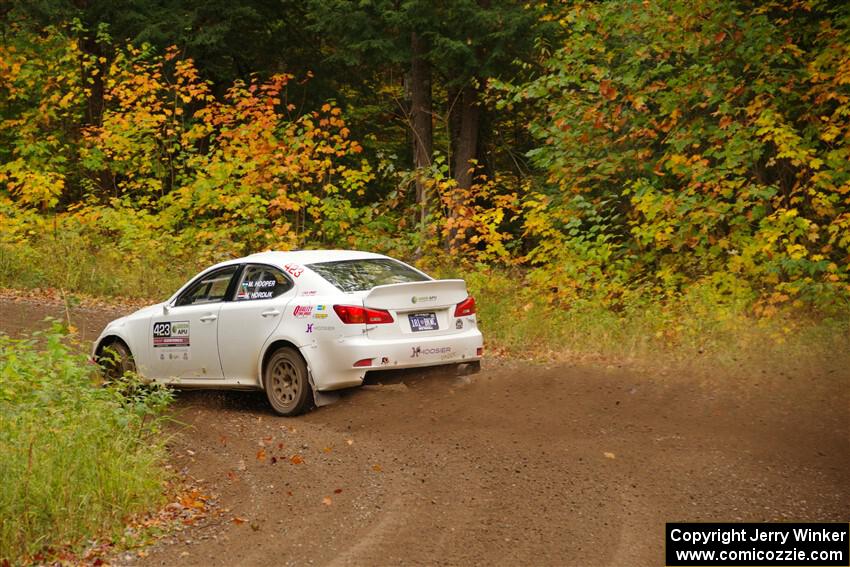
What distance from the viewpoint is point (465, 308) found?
11.0m

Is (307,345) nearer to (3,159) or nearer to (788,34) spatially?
(788,34)

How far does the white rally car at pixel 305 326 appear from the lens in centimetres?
1030

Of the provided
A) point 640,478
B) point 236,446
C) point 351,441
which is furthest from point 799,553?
point 236,446

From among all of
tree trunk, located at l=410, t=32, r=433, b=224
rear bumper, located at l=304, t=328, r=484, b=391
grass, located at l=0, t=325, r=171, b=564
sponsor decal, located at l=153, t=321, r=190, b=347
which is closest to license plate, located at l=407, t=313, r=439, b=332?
rear bumper, located at l=304, t=328, r=484, b=391

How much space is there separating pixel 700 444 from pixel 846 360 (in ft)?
13.1

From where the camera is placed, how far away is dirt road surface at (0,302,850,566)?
689 centimetres

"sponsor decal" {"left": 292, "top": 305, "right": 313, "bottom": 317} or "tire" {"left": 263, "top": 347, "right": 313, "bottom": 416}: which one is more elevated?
"sponsor decal" {"left": 292, "top": 305, "right": 313, "bottom": 317}

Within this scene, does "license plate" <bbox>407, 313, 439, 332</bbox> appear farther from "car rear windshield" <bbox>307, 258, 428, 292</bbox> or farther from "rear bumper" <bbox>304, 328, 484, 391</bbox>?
"car rear windshield" <bbox>307, 258, 428, 292</bbox>

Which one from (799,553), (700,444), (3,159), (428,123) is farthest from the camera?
(3,159)

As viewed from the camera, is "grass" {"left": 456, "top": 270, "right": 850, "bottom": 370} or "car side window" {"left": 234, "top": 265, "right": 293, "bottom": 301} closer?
"car side window" {"left": 234, "top": 265, "right": 293, "bottom": 301}

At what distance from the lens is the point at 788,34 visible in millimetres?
15898

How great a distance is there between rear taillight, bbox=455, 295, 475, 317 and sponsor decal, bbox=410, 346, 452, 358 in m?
0.41

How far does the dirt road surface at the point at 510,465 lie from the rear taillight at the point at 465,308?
662 millimetres

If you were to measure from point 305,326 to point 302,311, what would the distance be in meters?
0.17
